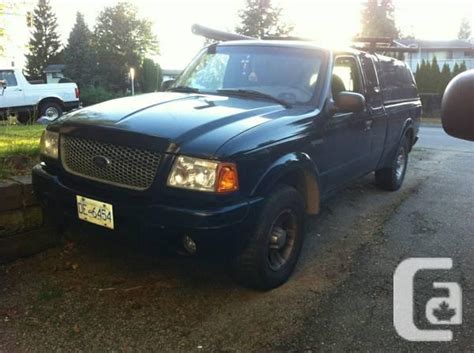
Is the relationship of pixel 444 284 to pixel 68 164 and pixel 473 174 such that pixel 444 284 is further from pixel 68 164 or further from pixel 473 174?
pixel 473 174

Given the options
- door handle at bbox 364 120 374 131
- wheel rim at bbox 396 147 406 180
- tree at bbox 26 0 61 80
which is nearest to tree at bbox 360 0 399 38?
tree at bbox 26 0 61 80

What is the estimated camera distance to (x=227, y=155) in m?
3.02

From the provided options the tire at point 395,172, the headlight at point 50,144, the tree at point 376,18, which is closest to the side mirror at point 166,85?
the headlight at point 50,144

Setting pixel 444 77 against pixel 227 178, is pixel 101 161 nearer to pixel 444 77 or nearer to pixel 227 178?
pixel 227 178

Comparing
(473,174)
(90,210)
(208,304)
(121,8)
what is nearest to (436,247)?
(208,304)

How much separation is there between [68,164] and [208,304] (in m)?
1.38

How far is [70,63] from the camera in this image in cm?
5500

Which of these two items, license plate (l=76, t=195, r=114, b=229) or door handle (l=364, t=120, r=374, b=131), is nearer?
license plate (l=76, t=195, r=114, b=229)

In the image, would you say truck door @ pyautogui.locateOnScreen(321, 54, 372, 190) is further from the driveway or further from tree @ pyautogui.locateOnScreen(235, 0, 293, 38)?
tree @ pyautogui.locateOnScreen(235, 0, 293, 38)

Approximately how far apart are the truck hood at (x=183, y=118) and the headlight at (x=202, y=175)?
68 mm

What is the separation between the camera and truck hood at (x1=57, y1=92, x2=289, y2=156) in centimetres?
310

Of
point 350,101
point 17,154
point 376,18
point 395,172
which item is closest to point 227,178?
point 350,101

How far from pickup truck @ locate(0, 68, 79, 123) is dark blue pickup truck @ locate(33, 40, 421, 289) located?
13040mm

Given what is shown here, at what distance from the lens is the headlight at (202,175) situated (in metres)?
2.99
